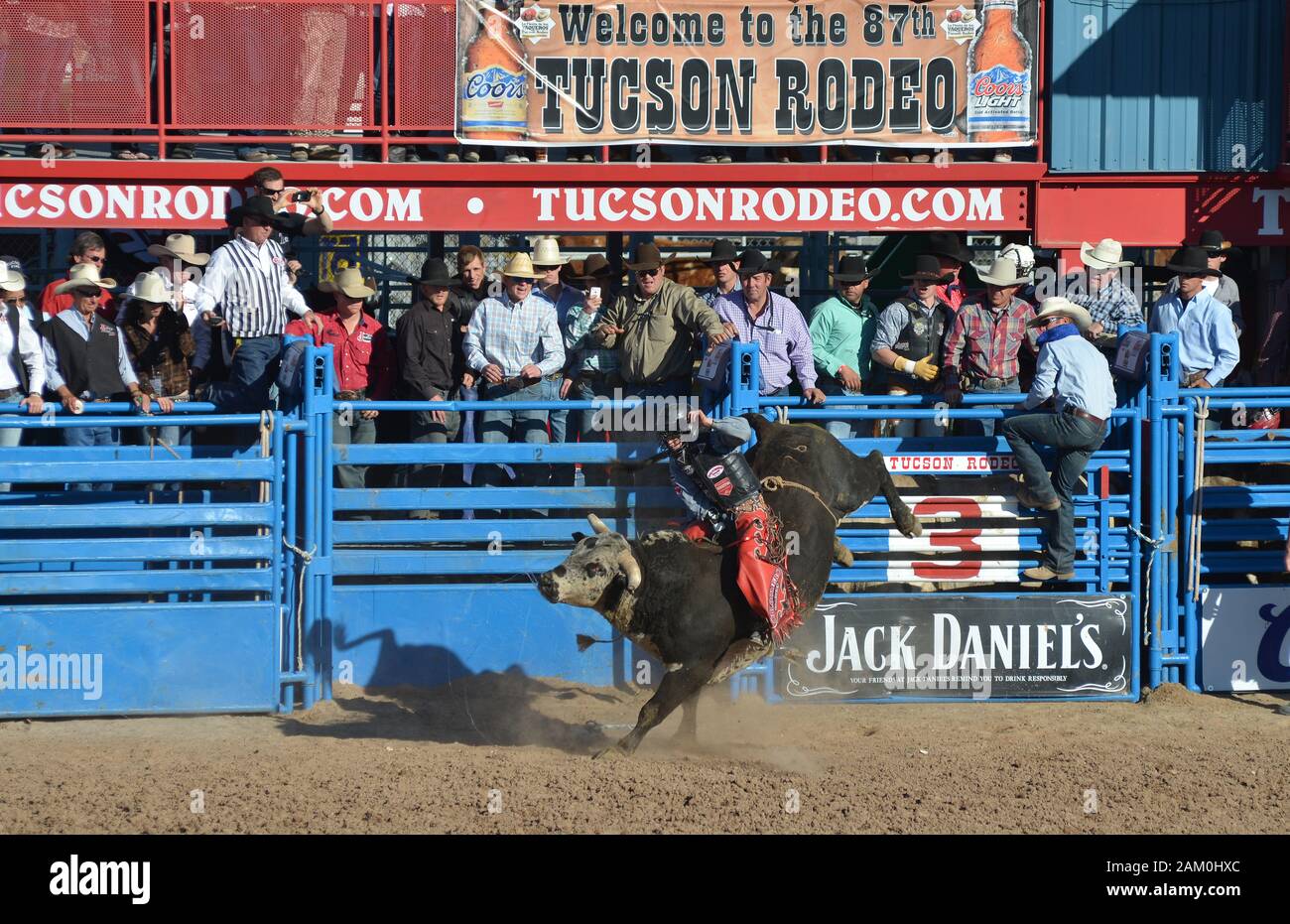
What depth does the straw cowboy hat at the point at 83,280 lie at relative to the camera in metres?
9.52

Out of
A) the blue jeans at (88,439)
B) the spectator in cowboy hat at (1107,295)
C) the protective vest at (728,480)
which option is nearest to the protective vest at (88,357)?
the blue jeans at (88,439)

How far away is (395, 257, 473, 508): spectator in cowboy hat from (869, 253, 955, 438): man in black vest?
2721 millimetres

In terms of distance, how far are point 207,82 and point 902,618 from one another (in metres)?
6.93

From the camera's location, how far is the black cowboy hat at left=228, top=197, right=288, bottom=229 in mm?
9758

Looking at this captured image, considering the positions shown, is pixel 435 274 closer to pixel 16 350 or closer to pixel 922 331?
pixel 16 350

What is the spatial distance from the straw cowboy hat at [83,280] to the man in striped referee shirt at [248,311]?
2.13ft

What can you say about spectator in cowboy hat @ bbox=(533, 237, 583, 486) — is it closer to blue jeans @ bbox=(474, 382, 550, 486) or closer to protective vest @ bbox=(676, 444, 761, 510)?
blue jeans @ bbox=(474, 382, 550, 486)

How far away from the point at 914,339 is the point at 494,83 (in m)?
4.22

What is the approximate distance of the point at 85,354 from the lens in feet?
30.9

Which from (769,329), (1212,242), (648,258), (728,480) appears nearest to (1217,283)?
(1212,242)

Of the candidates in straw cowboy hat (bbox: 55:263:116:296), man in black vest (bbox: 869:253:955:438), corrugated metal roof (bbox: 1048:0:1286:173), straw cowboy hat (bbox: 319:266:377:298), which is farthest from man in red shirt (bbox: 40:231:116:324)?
corrugated metal roof (bbox: 1048:0:1286:173)

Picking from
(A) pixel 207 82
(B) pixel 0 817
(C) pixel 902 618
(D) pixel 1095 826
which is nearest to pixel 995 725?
(C) pixel 902 618

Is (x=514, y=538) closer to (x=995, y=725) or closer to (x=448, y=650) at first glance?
(x=448, y=650)

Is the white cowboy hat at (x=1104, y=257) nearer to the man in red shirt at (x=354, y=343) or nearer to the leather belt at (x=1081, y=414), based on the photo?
the leather belt at (x=1081, y=414)
